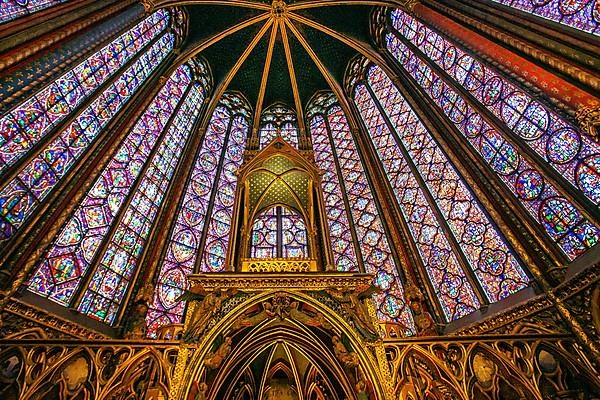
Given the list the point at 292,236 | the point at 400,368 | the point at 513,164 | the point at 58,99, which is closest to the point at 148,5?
the point at 58,99

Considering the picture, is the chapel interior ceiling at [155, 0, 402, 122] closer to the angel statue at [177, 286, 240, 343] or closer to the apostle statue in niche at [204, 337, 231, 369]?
the angel statue at [177, 286, 240, 343]

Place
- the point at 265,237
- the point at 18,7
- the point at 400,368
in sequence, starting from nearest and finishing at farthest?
the point at 400,368 < the point at 18,7 < the point at 265,237

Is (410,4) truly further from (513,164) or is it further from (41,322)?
(41,322)

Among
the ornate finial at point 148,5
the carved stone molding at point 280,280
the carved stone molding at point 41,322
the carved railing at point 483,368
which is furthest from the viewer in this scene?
the ornate finial at point 148,5

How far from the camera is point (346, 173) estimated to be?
37.1ft

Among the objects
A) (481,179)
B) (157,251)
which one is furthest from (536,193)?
(157,251)

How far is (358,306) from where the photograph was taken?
14.2ft

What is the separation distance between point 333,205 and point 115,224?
613cm

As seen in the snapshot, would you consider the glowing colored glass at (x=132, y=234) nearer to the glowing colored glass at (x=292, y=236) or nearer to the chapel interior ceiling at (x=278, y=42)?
Result: the chapel interior ceiling at (x=278, y=42)

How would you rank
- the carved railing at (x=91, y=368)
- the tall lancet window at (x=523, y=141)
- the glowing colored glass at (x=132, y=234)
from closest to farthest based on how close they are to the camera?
the carved railing at (x=91, y=368)
the tall lancet window at (x=523, y=141)
the glowing colored glass at (x=132, y=234)

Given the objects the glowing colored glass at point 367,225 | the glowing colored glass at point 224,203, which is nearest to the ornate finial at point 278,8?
the glowing colored glass at point 224,203

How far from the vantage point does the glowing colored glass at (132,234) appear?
691cm

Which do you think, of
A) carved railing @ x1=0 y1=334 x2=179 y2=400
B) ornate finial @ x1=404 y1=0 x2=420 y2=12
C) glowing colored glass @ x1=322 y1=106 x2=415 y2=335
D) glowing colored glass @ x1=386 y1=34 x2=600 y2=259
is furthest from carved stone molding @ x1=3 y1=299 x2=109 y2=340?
ornate finial @ x1=404 y1=0 x2=420 y2=12

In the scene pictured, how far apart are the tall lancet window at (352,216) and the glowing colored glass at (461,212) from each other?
171 cm
